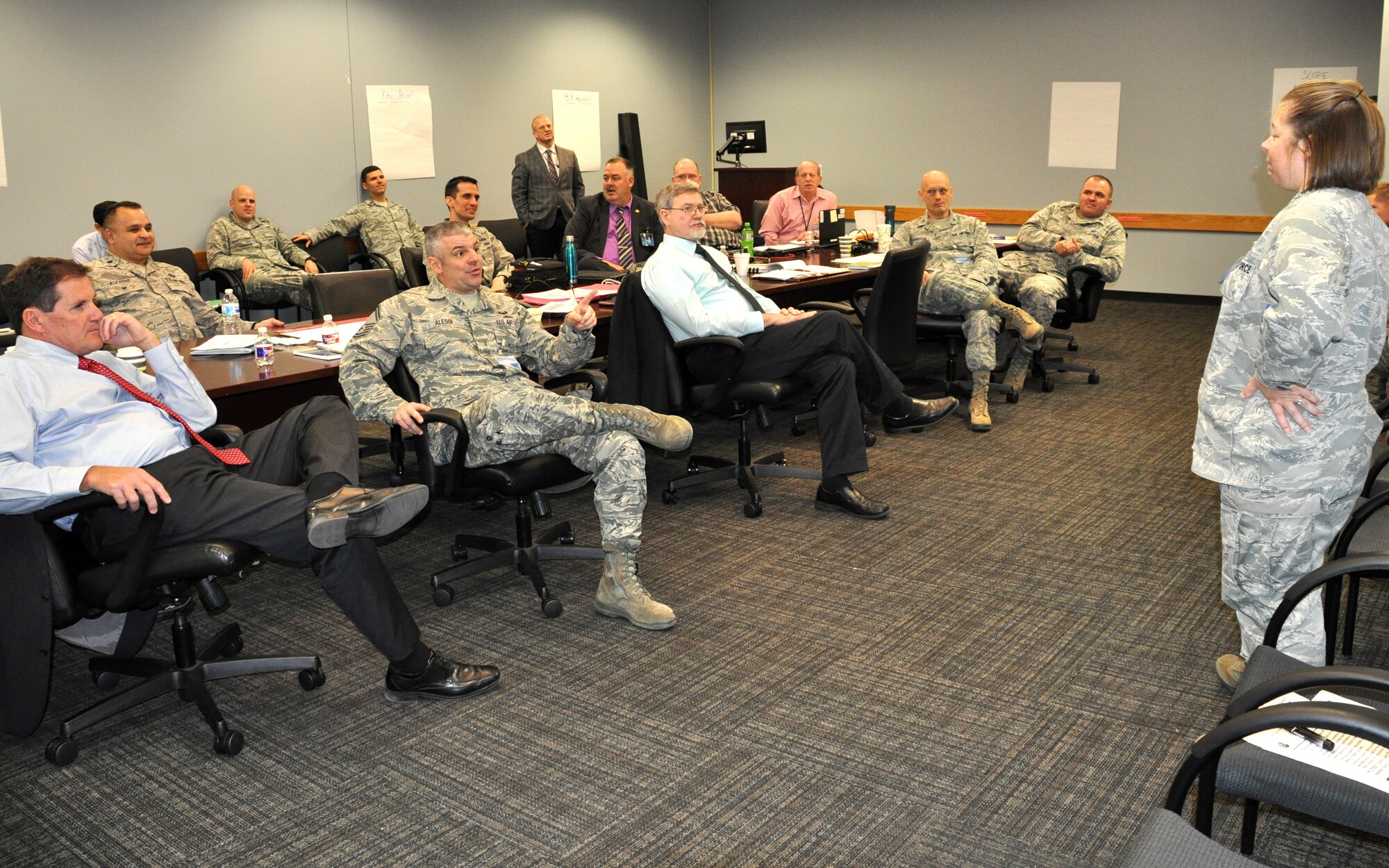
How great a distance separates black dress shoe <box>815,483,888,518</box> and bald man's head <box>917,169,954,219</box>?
2.33m

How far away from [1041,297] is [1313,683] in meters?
4.73

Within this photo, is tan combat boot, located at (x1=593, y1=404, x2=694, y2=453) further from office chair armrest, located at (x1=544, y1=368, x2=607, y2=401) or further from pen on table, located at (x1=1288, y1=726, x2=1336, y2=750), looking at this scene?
pen on table, located at (x1=1288, y1=726, x2=1336, y2=750)

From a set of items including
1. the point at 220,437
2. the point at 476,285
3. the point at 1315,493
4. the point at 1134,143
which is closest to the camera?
the point at 1315,493

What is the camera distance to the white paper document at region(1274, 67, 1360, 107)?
835cm

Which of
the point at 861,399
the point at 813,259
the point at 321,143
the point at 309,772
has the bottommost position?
the point at 309,772

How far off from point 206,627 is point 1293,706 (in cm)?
299

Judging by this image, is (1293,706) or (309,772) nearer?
(1293,706)

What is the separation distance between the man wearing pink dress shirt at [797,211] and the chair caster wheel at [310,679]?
15.8ft

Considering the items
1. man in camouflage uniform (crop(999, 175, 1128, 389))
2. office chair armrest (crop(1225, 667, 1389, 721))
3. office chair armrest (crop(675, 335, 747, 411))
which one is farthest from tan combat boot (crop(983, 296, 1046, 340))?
office chair armrest (crop(1225, 667, 1389, 721))

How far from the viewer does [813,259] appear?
6215 mm

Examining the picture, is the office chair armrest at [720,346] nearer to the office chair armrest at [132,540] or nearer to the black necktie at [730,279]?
the black necktie at [730,279]

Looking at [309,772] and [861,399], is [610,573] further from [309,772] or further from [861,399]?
[861,399]

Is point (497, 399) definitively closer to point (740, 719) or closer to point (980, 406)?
point (740, 719)

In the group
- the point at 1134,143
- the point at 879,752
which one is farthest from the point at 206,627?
the point at 1134,143
